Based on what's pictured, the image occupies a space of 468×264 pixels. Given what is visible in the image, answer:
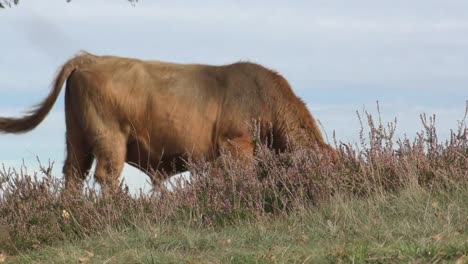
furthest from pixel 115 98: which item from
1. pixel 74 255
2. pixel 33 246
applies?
pixel 74 255

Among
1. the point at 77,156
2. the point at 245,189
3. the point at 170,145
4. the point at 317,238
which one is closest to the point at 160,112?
the point at 170,145

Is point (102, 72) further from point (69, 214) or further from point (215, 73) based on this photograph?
point (69, 214)

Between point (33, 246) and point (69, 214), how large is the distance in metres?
0.71

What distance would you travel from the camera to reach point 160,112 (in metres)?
12.7

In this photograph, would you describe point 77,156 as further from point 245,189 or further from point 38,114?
point 245,189

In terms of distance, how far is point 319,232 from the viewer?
25.2 ft

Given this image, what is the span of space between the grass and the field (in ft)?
0.04

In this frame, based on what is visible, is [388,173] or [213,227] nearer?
[213,227]

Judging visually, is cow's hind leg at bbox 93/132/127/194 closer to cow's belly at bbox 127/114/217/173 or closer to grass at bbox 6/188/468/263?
cow's belly at bbox 127/114/217/173

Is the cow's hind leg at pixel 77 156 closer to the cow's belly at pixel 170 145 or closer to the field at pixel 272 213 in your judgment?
the cow's belly at pixel 170 145

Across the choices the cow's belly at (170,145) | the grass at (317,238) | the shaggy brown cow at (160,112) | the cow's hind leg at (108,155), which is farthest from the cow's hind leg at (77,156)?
the grass at (317,238)

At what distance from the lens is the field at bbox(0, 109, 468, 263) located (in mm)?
7008

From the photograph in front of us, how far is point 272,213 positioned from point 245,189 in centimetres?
45

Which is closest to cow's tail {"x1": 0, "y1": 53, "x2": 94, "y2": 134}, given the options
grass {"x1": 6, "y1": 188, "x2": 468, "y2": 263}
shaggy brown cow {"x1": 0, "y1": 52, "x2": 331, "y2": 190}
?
shaggy brown cow {"x1": 0, "y1": 52, "x2": 331, "y2": 190}
